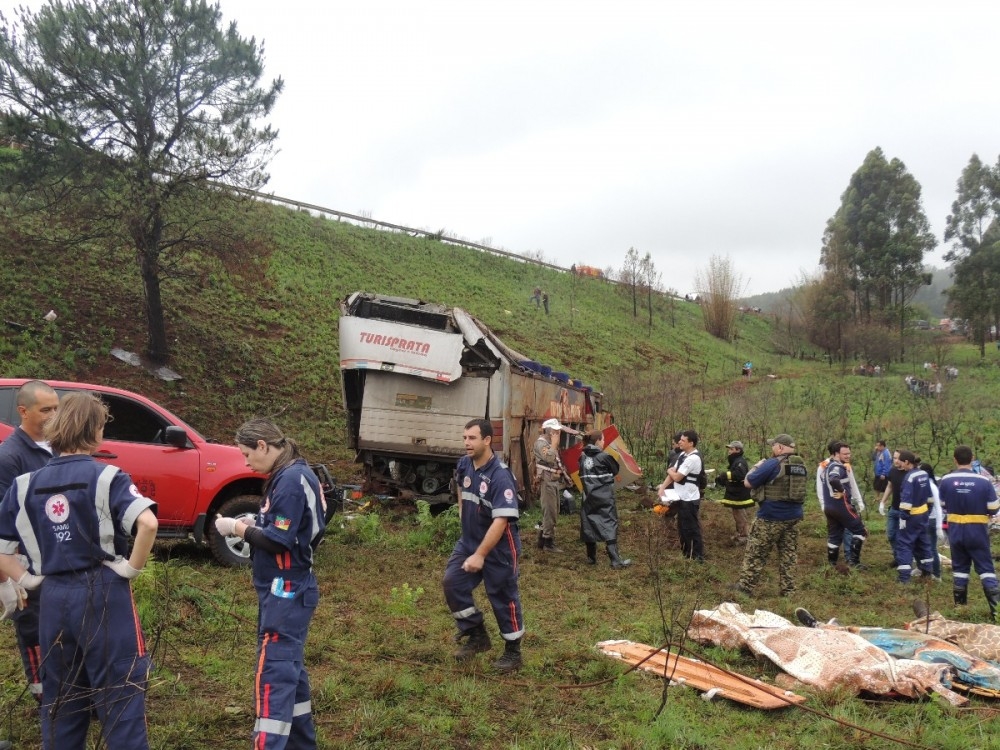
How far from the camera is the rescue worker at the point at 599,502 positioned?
9.09m

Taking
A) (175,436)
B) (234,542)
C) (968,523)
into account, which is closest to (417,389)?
(234,542)

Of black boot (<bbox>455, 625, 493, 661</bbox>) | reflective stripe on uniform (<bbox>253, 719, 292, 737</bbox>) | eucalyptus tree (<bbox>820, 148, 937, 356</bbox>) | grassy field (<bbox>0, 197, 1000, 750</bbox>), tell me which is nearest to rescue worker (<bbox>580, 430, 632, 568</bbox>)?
grassy field (<bbox>0, 197, 1000, 750</bbox>)

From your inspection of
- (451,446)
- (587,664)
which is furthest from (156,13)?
(587,664)

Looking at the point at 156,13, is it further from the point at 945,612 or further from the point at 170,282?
the point at 945,612

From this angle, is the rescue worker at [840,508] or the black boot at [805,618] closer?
the black boot at [805,618]

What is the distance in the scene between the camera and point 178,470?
279 inches

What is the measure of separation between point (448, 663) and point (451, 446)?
221 inches

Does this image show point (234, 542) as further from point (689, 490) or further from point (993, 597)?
point (993, 597)

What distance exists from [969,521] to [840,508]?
162 cm

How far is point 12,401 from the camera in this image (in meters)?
6.29

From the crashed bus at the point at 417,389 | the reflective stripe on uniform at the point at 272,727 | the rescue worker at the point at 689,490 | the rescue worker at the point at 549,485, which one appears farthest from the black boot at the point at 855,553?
the reflective stripe on uniform at the point at 272,727

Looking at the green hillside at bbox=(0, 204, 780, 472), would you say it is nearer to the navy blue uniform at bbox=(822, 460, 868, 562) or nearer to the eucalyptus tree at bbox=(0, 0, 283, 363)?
the eucalyptus tree at bbox=(0, 0, 283, 363)

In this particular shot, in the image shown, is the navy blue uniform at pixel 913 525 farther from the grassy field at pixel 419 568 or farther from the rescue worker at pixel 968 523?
the rescue worker at pixel 968 523

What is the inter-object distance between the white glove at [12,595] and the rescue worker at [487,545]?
2.57m
